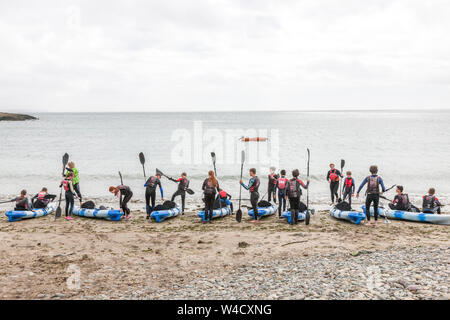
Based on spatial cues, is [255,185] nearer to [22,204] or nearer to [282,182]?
[282,182]

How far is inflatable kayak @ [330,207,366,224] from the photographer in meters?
10.6

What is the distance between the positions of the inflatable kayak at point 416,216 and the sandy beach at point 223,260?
35 cm

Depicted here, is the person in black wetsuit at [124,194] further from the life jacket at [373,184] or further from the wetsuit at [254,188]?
the life jacket at [373,184]

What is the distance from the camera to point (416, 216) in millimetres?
11016

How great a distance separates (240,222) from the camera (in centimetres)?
1119

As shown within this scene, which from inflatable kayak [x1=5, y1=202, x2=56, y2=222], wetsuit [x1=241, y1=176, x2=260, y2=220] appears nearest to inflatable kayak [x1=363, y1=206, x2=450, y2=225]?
wetsuit [x1=241, y1=176, x2=260, y2=220]

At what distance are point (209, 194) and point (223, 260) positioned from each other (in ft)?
10.8

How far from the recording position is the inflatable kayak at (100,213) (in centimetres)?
1141

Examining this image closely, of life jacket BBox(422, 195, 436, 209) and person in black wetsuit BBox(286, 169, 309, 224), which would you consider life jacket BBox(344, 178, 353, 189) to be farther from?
person in black wetsuit BBox(286, 169, 309, 224)

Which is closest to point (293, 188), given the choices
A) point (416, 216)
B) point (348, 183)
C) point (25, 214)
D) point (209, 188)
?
point (209, 188)

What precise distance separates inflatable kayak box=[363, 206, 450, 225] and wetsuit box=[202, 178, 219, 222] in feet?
18.7
